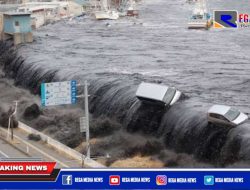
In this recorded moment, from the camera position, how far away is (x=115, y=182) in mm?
19094

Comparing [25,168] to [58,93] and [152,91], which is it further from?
[152,91]

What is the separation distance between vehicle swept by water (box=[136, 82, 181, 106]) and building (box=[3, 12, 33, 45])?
43.7 meters

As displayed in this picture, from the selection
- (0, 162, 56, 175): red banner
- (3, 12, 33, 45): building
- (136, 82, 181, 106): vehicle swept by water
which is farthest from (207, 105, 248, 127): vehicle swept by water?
(3, 12, 33, 45): building

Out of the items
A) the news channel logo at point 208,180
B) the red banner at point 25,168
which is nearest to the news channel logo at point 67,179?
the red banner at point 25,168

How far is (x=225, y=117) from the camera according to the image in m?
34.7

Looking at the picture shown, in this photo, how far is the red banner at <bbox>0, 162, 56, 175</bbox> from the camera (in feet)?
63.9

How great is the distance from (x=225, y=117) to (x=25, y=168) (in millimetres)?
17766

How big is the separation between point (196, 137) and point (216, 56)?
37.0 metres

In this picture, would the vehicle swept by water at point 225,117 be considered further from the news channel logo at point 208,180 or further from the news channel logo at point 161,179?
the news channel logo at point 161,179

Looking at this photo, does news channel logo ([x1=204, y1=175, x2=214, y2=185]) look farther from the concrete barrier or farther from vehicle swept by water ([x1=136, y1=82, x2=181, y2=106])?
vehicle swept by water ([x1=136, y1=82, x2=181, y2=106])

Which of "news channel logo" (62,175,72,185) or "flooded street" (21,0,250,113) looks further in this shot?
"flooded street" (21,0,250,113)

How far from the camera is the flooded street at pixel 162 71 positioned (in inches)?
1433

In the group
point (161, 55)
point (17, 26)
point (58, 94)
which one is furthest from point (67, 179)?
point (17, 26)

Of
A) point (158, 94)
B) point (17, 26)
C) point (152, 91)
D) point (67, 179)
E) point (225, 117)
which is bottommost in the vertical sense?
point (225, 117)
